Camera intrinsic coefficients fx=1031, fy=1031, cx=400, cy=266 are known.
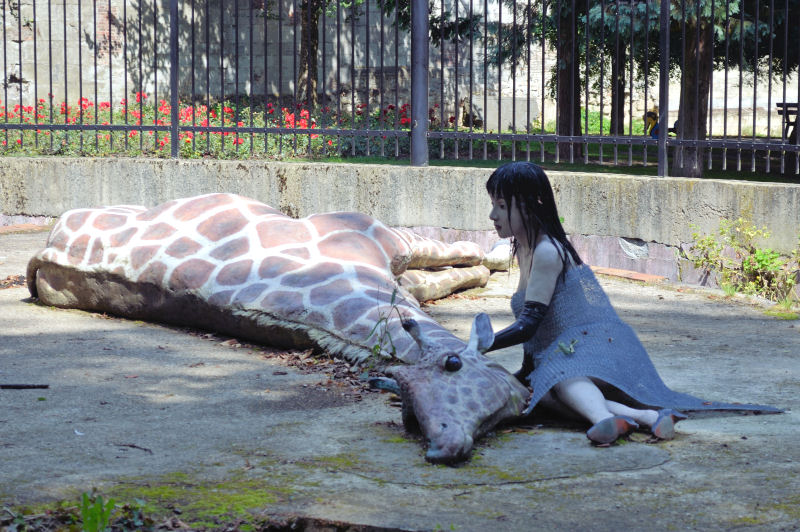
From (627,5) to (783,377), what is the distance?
8.67m

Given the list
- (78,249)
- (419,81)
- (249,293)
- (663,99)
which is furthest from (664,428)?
(419,81)

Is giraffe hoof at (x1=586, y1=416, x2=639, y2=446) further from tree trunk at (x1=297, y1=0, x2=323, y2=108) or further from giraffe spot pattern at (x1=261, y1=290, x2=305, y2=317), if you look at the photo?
tree trunk at (x1=297, y1=0, x2=323, y2=108)

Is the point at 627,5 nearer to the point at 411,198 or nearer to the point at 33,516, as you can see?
the point at 411,198

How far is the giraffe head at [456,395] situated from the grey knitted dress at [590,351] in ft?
0.54

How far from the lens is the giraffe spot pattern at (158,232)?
19.3 ft

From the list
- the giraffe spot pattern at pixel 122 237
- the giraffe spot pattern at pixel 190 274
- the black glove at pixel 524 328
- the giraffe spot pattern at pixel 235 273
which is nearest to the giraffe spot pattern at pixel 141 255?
the giraffe spot pattern at pixel 122 237

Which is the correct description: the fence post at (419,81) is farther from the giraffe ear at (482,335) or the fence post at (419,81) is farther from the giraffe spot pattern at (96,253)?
the giraffe ear at (482,335)

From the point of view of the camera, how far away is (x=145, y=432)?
11.8 ft

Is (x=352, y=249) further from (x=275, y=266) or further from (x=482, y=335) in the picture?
(x=482, y=335)

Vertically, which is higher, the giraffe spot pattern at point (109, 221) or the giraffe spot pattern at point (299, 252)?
the giraffe spot pattern at point (109, 221)

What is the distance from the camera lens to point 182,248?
5730 millimetres

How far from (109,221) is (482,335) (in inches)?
122

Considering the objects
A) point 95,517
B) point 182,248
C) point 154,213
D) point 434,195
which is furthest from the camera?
point 434,195

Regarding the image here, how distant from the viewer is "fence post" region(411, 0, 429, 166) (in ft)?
27.3
